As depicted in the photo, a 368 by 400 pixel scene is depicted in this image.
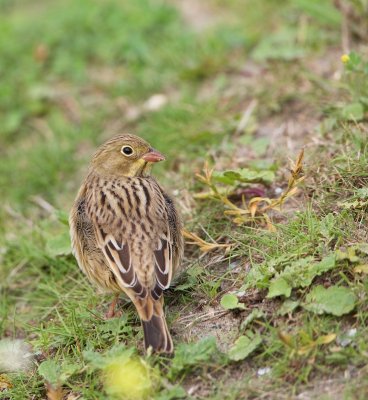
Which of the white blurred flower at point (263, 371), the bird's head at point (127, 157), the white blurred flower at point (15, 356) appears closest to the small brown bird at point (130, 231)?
the bird's head at point (127, 157)

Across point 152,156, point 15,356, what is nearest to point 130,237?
point 152,156

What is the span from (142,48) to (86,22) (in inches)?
40.8

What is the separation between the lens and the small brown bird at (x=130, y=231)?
5.21 m

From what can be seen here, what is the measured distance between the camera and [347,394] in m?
4.38

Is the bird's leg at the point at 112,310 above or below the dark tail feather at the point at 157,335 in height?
below

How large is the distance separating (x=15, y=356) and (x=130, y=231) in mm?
1309

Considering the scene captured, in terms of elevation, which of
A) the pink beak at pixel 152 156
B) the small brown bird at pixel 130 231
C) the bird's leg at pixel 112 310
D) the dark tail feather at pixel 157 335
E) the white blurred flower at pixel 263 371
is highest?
the pink beak at pixel 152 156

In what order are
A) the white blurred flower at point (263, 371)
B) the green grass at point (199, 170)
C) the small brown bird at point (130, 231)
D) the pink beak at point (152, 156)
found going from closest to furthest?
the white blurred flower at point (263, 371) < the green grass at point (199, 170) < the small brown bird at point (130, 231) < the pink beak at point (152, 156)

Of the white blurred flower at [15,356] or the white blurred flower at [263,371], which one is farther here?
the white blurred flower at [15,356]

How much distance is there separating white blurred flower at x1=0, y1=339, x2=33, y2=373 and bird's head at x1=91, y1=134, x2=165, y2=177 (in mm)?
1503

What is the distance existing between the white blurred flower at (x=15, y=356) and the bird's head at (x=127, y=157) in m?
1.50

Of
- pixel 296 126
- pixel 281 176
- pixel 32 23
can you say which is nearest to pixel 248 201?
pixel 281 176

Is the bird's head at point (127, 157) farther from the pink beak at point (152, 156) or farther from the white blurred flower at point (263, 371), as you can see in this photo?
the white blurred flower at point (263, 371)

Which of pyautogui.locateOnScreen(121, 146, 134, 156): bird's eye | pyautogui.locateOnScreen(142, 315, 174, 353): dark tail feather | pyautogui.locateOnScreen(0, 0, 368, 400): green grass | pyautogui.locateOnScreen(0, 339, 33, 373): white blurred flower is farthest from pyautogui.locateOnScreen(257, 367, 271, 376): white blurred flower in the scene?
pyautogui.locateOnScreen(121, 146, 134, 156): bird's eye
